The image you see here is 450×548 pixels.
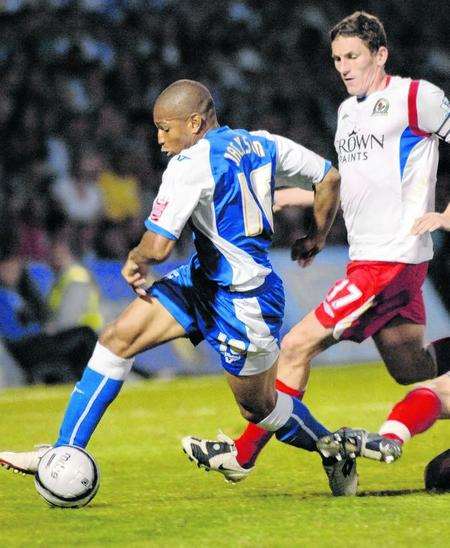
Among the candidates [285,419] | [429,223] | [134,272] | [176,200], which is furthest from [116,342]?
[429,223]

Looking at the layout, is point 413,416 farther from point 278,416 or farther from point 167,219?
point 167,219

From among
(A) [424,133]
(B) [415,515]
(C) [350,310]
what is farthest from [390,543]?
(A) [424,133]

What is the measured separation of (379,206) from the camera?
7.74m

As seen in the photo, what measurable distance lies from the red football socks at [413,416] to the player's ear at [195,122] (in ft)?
5.31

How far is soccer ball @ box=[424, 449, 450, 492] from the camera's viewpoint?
22.3 feet

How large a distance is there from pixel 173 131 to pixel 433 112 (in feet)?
5.34

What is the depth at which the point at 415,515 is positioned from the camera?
6.15 meters

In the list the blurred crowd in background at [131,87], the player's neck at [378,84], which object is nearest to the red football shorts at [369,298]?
the player's neck at [378,84]

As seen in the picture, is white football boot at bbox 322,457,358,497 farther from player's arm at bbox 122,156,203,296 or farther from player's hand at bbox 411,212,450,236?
player's arm at bbox 122,156,203,296

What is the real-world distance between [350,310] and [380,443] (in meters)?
1.19

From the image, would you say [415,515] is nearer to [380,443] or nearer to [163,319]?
[380,443]

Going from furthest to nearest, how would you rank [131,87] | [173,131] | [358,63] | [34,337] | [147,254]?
1. [131,87]
2. [34,337]
3. [358,63]
4. [173,131]
5. [147,254]

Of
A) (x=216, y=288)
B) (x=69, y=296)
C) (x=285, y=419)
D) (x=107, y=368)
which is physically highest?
(x=216, y=288)

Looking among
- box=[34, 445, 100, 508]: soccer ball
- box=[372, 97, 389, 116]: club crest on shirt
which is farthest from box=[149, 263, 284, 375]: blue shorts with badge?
box=[372, 97, 389, 116]: club crest on shirt
